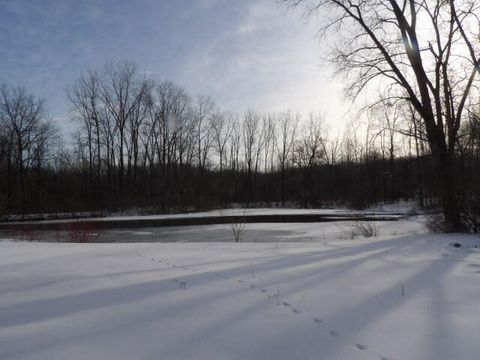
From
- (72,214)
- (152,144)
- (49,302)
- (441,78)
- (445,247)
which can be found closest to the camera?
(49,302)

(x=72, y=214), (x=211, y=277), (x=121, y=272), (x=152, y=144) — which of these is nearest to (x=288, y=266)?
(x=211, y=277)

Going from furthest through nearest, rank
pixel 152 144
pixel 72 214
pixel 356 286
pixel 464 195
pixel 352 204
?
1. pixel 152 144
2. pixel 352 204
3. pixel 72 214
4. pixel 464 195
5. pixel 356 286

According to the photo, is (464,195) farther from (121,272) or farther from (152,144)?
(152,144)

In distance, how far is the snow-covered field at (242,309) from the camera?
288 cm

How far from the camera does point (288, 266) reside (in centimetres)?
620

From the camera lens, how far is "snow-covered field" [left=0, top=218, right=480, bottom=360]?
2.88 meters

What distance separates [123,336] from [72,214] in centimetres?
3918

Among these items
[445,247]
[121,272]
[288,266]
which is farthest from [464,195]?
[121,272]

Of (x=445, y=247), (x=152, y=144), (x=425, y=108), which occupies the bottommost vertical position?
(x=445, y=247)

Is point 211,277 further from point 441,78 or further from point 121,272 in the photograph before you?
point 441,78

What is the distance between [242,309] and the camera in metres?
3.85

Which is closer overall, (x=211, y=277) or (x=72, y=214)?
(x=211, y=277)

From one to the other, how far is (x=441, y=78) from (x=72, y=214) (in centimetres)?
3690

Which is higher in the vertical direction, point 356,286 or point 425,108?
point 425,108
